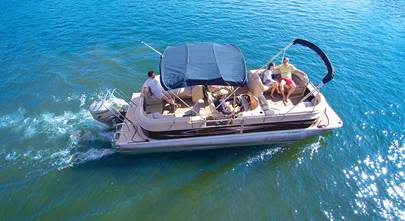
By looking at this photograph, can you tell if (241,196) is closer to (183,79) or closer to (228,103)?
(228,103)

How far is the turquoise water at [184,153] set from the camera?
13.0m

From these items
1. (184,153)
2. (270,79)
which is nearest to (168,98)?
(184,153)

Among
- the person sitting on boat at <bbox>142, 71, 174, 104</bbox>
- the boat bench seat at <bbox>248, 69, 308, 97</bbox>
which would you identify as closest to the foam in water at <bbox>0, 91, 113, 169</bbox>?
the person sitting on boat at <bbox>142, 71, 174, 104</bbox>

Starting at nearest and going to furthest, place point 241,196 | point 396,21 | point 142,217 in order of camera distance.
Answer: point 142,217
point 241,196
point 396,21

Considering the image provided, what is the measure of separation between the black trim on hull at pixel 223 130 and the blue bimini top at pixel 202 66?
2328 millimetres

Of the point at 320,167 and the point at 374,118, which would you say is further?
the point at 374,118

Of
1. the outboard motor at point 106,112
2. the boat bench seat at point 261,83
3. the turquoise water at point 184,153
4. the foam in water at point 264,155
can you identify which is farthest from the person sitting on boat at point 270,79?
the outboard motor at point 106,112

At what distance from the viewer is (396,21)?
1102 inches

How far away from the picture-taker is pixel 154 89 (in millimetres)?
14727

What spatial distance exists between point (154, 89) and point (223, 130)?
370 centimetres

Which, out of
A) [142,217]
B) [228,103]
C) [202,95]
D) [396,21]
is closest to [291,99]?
[228,103]

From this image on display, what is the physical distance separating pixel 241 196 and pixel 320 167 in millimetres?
4078

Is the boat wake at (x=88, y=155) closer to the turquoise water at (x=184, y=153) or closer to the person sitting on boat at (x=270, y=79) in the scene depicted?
the turquoise water at (x=184, y=153)

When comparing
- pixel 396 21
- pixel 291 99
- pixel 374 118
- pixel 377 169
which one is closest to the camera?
pixel 377 169
